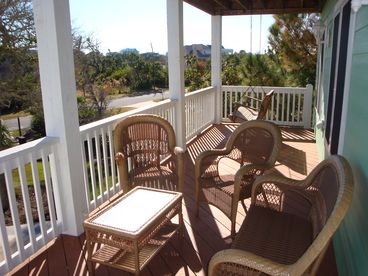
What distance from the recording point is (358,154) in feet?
5.50

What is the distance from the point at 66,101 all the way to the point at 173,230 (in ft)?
4.09

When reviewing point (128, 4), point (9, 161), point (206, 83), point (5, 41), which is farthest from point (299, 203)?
point (128, 4)

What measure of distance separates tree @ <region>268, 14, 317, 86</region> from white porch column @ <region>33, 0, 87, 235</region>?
789 centimetres

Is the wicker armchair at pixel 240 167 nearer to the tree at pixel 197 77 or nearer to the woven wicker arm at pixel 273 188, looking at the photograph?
the woven wicker arm at pixel 273 188

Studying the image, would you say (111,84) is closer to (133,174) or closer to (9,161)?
(133,174)

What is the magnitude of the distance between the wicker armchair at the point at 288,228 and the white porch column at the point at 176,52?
2.62 meters

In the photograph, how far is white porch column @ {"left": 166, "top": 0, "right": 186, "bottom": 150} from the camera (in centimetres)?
445

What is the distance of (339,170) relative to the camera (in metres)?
1.52

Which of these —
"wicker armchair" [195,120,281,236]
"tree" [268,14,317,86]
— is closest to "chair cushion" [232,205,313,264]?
"wicker armchair" [195,120,281,236]

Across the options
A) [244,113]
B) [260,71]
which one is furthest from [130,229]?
[260,71]

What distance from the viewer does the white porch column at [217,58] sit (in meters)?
6.59

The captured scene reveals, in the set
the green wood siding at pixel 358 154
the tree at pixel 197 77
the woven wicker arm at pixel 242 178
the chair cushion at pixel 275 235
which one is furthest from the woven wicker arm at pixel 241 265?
the tree at pixel 197 77

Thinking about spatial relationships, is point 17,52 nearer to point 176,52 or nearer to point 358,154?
point 176,52

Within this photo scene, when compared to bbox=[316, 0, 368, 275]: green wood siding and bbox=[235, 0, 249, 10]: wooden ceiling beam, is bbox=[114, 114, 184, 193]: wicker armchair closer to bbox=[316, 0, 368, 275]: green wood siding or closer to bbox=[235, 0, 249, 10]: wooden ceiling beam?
bbox=[316, 0, 368, 275]: green wood siding
